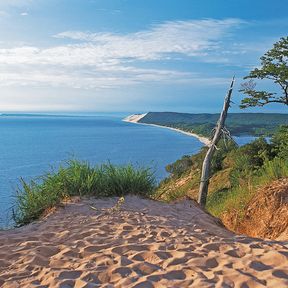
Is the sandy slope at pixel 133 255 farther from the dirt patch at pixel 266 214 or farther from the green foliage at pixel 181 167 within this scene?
the green foliage at pixel 181 167

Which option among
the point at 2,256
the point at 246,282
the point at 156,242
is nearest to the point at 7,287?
the point at 2,256

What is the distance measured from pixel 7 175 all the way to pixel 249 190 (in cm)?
3803

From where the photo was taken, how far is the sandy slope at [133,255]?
167 inches

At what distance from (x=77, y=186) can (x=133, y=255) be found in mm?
3844

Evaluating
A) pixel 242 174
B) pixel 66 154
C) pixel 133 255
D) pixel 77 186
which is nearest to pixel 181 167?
pixel 242 174

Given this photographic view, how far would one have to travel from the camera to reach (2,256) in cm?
529

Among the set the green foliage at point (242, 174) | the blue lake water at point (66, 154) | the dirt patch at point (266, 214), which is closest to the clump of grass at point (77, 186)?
the blue lake water at point (66, 154)

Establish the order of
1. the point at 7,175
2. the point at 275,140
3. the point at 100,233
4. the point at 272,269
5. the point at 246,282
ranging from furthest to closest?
1. the point at 7,175
2. the point at 275,140
3. the point at 100,233
4. the point at 272,269
5. the point at 246,282

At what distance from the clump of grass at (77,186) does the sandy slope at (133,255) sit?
1141mm

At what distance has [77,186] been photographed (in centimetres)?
852

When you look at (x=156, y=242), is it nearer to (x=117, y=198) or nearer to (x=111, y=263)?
(x=111, y=263)

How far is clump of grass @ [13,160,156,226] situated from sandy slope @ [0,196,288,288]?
44.9 inches

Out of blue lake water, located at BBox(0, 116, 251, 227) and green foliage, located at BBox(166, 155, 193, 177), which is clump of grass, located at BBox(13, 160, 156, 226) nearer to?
blue lake water, located at BBox(0, 116, 251, 227)

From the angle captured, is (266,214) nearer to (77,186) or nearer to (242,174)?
(77,186)
